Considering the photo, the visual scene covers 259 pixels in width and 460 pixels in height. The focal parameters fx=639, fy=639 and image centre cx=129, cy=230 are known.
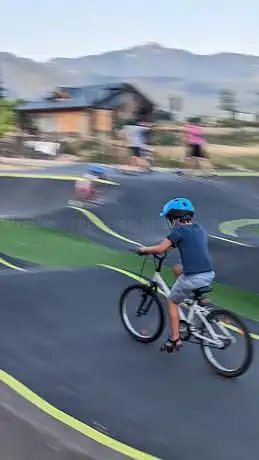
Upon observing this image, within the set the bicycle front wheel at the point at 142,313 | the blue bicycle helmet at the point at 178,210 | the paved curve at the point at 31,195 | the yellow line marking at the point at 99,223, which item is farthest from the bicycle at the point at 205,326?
the paved curve at the point at 31,195

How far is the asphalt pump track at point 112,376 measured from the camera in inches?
184

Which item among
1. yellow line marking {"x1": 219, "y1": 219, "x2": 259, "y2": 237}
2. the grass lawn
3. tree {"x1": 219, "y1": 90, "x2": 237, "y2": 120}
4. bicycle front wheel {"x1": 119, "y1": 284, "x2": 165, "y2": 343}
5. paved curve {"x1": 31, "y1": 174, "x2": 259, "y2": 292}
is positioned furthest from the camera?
tree {"x1": 219, "y1": 90, "x2": 237, "y2": 120}

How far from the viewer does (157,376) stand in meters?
5.65

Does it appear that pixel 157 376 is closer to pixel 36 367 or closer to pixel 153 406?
pixel 153 406

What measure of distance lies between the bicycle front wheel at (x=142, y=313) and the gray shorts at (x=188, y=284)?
0.49m

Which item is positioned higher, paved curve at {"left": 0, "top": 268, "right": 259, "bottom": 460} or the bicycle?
the bicycle

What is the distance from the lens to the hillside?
58438mm

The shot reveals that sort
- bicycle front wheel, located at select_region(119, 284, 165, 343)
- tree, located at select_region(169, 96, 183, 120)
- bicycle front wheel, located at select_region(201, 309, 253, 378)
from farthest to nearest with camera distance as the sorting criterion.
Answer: tree, located at select_region(169, 96, 183, 120) → bicycle front wheel, located at select_region(119, 284, 165, 343) → bicycle front wheel, located at select_region(201, 309, 253, 378)

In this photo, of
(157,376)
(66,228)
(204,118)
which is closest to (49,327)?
(157,376)

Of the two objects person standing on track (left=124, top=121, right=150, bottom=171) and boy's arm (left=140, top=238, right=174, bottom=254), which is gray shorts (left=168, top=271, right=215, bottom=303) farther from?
person standing on track (left=124, top=121, right=150, bottom=171)

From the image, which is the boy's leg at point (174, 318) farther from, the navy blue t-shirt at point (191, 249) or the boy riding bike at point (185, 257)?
the navy blue t-shirt at point (191, 249)

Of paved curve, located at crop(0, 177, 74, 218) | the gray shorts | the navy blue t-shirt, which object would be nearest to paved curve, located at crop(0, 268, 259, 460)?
the gray shorts

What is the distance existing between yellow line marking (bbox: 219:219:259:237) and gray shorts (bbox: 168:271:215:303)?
776 centimetres

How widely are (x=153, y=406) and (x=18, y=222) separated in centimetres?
955
